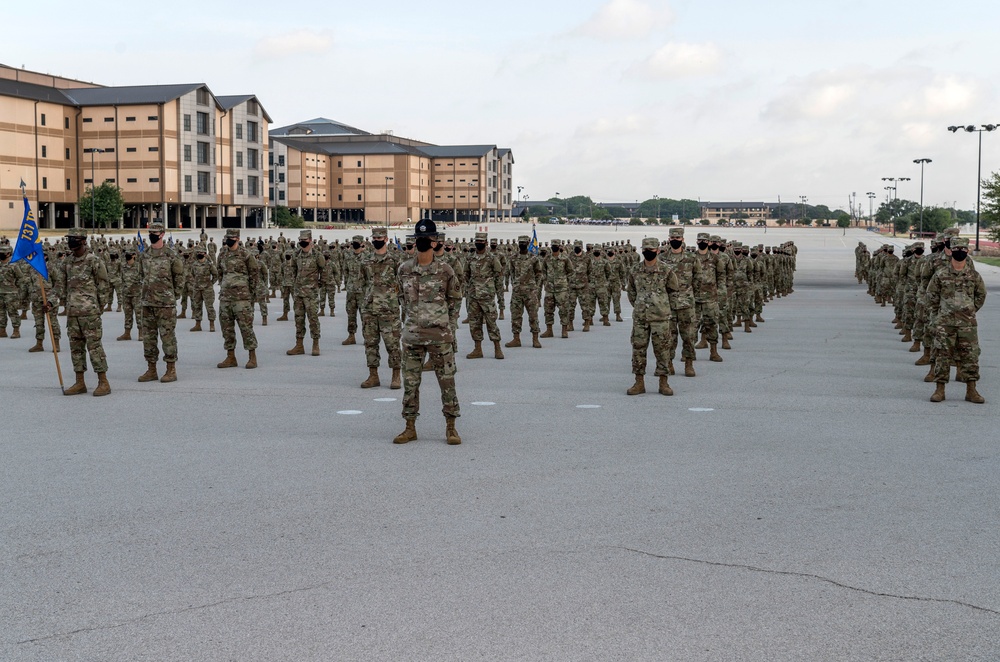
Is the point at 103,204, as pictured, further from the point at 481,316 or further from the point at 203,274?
the point at 481,316

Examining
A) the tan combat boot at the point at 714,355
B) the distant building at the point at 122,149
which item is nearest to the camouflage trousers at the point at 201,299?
the tan combat boot at the point at 714,355

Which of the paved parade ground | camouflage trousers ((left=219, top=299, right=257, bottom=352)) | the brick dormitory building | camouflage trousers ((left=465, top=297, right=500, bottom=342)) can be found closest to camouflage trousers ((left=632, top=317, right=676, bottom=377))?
the paved parade ground

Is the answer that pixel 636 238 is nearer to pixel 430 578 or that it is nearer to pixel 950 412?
pixel 950 412

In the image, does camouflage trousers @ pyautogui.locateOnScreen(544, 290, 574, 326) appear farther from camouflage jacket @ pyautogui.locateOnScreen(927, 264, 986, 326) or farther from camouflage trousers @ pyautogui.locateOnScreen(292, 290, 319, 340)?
camouflage jacket @ pyautogui.locateOnScreen(927, 264, 986, 326)

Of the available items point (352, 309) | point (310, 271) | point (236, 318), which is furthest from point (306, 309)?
point (236, 318)

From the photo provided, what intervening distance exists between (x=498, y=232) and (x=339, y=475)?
94.0m

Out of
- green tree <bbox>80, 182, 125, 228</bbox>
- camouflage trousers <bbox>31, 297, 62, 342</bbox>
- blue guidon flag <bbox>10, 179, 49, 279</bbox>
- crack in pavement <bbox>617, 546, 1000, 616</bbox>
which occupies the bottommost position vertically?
crack in pavement <bbox>617, 546, 1000, 616</bbox>

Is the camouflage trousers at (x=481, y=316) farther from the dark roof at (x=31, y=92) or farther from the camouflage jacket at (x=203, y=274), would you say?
the dark roof at (x=31, y=92)

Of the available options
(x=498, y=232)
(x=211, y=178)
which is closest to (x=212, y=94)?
(x=211, y=178)

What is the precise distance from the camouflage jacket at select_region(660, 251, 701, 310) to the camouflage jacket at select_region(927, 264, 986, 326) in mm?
3289

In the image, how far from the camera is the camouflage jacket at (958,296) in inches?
469

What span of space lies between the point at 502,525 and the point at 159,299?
8240 millimetres

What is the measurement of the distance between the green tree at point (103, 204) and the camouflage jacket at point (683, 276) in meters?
70.7

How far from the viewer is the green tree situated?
77.4 m
